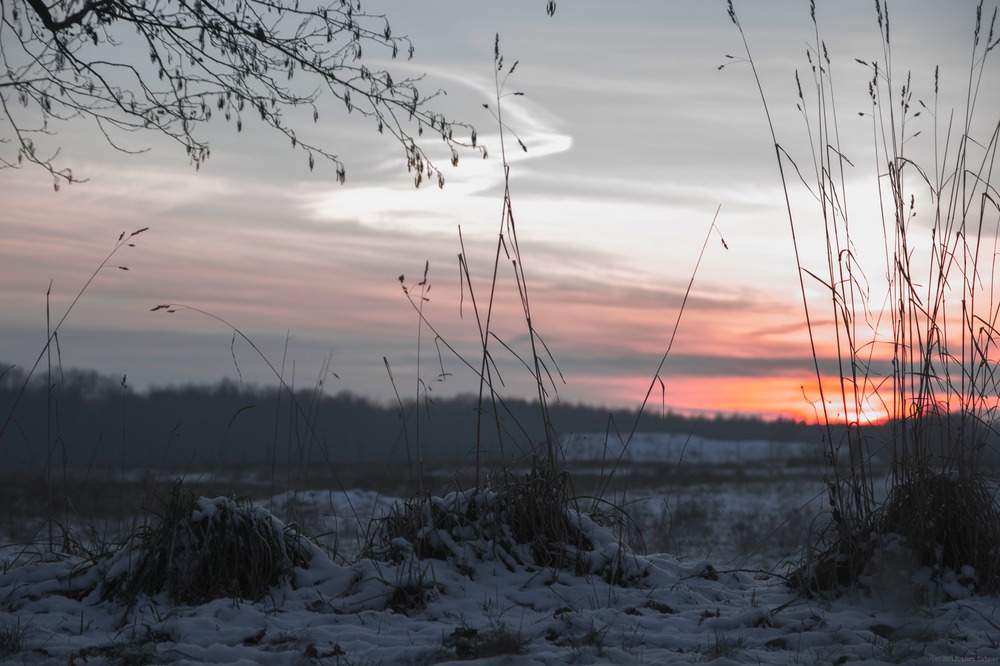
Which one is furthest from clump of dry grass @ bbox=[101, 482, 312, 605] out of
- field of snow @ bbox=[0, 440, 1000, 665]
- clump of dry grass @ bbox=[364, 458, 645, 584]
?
clump of dry grass @ bbox=[364, 458, 645, 584]

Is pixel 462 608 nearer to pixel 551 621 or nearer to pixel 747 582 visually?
pixel 551 621

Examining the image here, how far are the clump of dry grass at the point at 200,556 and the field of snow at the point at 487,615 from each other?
0.03 m

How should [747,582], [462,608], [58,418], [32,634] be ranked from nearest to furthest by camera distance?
[32,634] → [462,608] → [747,582] → [58,418]

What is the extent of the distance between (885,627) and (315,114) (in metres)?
3.61

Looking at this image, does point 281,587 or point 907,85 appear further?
point 907,85

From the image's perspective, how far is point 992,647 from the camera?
222cm

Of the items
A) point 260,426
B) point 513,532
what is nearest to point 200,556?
point 513,532

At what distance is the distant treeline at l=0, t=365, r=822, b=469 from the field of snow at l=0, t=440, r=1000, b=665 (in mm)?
439

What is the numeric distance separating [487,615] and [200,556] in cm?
105

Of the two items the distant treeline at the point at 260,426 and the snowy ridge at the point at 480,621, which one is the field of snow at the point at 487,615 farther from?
the distant treeline at the point at 260,426

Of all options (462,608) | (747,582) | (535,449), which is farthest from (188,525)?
(747,582)

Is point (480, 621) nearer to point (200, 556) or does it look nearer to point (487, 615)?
point (487, 615)

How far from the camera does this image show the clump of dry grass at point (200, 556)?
9.04 ft

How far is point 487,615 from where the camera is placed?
2.61 m
